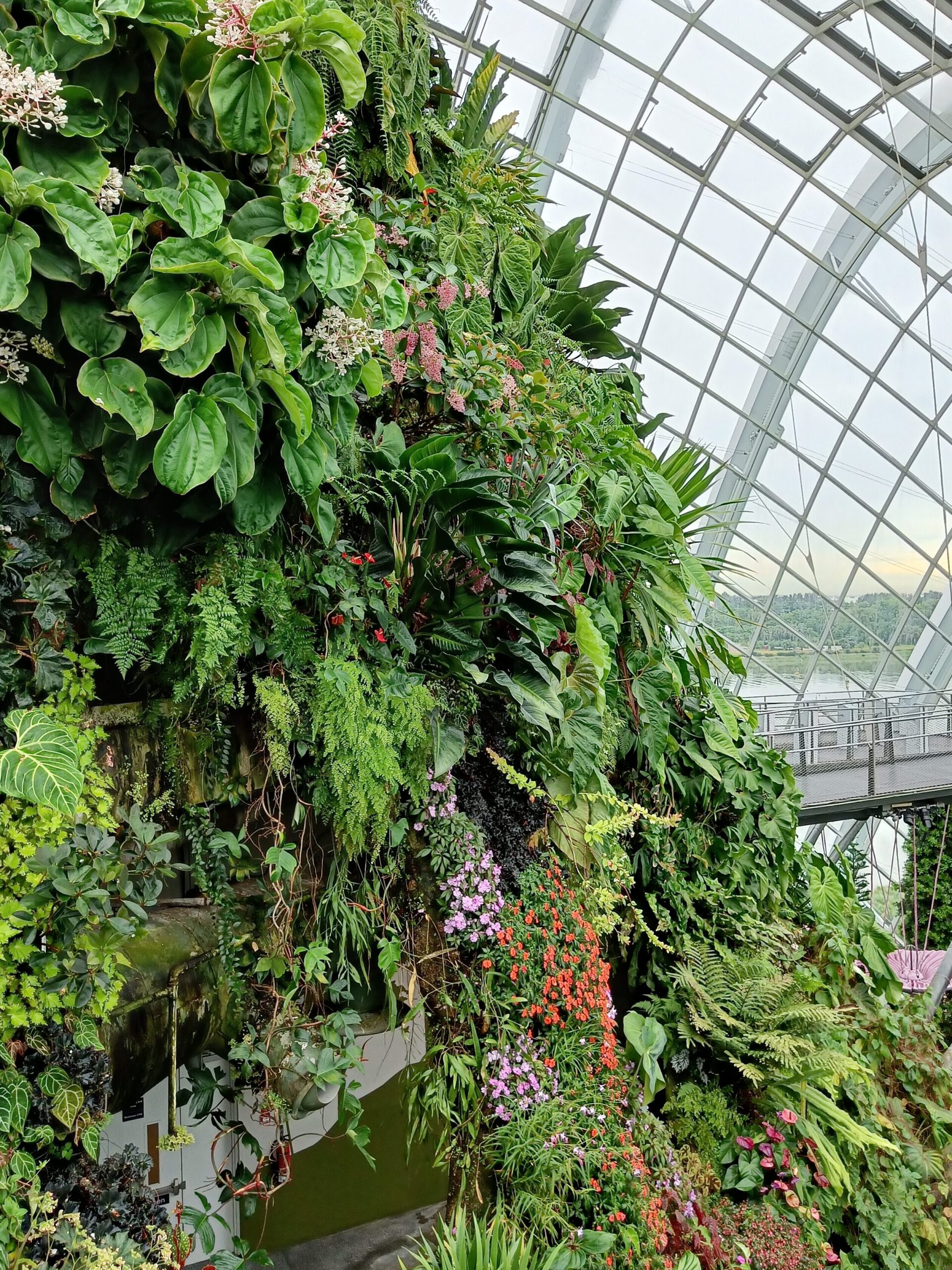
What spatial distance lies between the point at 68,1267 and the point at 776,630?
1481 cm

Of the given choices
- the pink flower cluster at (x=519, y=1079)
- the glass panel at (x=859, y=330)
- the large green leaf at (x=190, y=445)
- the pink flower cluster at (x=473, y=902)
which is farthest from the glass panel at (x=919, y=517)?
the large green leaf at (x=190, y=445)

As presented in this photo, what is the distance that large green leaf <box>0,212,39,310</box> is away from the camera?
164 centimetres

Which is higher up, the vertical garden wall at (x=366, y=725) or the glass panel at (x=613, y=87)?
the glass panel at (x=613, y=87)

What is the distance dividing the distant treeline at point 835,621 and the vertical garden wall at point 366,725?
11009 mm

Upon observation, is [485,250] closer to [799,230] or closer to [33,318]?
[33,318]

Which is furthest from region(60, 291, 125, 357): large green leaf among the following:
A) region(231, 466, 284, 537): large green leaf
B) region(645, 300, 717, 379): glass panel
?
region(645, 300, 717, 379): glass panel

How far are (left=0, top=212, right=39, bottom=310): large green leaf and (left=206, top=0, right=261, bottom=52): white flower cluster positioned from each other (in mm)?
575

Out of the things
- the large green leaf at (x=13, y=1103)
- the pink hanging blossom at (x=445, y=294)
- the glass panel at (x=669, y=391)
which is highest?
the glass panel at (x=669, y=391)

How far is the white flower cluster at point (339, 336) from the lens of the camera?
2223mm

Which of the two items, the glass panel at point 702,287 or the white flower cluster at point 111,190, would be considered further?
the glass panel at point 702,287

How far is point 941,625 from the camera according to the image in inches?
598

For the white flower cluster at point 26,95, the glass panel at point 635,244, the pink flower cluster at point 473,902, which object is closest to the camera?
the white flower cluster at point 26,95

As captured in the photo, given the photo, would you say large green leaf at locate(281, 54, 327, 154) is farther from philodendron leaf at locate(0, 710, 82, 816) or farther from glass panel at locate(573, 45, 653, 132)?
glass panel at locate(573, 45, 653, 132)

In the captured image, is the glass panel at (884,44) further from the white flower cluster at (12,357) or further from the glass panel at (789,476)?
the white flower cluster at (12,357)
